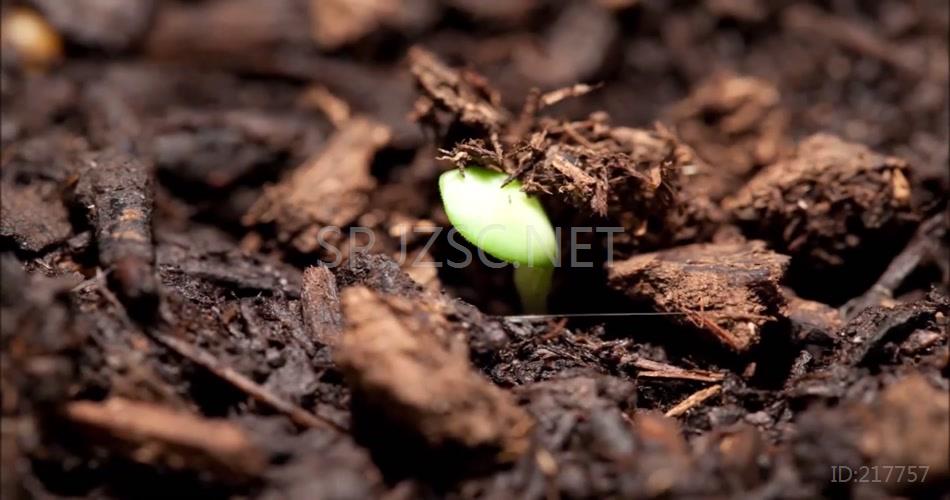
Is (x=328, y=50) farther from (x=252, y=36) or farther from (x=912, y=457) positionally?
(x=912, y=457)

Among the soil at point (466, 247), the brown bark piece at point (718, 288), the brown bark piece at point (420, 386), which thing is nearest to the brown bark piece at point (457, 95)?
the soil at point (466, 247)

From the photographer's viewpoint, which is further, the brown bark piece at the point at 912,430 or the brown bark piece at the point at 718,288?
the brown bark piece at the point at 718,288

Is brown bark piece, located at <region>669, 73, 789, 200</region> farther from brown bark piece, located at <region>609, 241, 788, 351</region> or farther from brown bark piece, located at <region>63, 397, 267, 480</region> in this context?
brown bark piece, located at <region>63, 397, 267, 480</region>

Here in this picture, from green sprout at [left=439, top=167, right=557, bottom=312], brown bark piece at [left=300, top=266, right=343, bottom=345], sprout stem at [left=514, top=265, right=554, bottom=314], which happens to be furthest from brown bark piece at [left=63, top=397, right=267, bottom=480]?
sprout stem at [left=514, top=265, right=554, bottom=314]

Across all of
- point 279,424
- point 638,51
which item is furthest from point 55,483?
point 638,51

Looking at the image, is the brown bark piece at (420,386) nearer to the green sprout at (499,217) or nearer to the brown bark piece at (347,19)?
the green sprout at (499,217)

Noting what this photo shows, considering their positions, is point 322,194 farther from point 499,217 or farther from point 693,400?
point 693,400

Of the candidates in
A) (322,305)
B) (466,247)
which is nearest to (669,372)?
(466,247)
